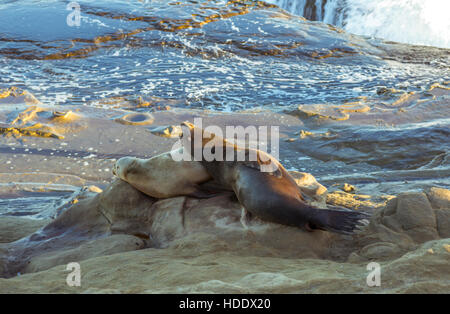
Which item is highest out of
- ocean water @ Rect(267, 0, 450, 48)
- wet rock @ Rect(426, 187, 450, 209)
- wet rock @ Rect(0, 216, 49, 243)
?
ocean water @ Rect(267, 0, 450, 48)

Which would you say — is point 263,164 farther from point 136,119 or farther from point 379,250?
point 136,119

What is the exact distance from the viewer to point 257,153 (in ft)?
12.0

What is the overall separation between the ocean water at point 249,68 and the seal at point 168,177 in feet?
7.48

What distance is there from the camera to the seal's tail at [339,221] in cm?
302

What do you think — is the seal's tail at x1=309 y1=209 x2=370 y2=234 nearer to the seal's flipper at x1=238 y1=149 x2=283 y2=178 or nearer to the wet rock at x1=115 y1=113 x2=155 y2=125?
the seal's flipper at x1=238 y1=149 x2=283 y2=178

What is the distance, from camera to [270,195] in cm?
329

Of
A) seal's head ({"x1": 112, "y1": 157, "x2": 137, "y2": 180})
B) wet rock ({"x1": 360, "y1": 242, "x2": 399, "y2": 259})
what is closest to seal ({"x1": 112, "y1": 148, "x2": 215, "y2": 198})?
seal's head ({"x1": 112, "y1": 157, "x2": 137, "y2": 180})

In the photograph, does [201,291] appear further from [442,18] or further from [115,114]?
[442,18]

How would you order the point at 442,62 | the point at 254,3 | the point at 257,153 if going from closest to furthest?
1. the point at 257,153
2. the point at 442,62
3. the point at 254,3

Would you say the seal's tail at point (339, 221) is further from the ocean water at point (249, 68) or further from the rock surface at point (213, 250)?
the ocean water at point (249, 68)

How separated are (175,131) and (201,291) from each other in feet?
17.4

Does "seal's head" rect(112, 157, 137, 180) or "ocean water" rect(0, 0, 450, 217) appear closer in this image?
"seal's head" rect(112, 157, 137, 180)

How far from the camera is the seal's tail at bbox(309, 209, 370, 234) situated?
3.02m

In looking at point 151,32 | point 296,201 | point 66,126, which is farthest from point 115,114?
point 151,32
